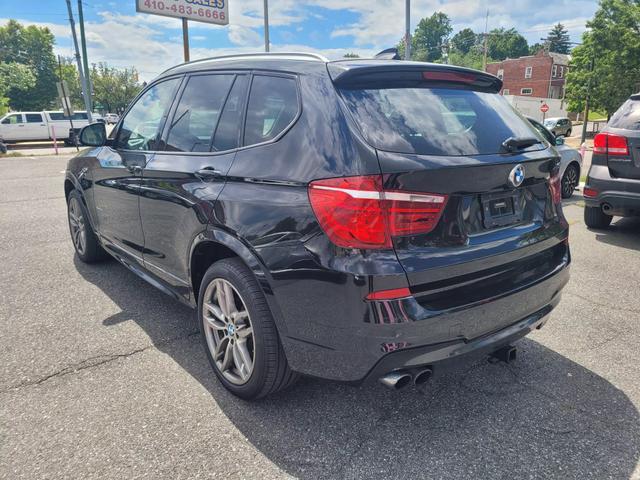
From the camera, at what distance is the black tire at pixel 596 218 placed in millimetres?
6352

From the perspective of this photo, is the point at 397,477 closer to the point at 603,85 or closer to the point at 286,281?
the point at 286,281

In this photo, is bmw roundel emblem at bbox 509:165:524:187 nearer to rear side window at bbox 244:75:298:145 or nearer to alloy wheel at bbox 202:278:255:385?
rear side window at bbox 244:75:298:145

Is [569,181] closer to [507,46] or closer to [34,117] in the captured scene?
[34,117]

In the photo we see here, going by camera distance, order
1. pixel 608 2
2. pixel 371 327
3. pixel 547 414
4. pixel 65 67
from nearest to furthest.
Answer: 1. pixel 371 327
2. pixel 547 414
3. pixel 608 2
4. pixel 65 67

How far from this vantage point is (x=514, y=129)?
2605mm

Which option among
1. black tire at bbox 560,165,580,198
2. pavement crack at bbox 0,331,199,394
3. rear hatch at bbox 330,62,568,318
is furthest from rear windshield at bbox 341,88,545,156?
black tire at bbox 560,165,580,198

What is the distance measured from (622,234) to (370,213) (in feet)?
19.1

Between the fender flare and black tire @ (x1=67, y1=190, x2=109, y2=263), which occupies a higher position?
the fender flare

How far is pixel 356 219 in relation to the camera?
1.95 m

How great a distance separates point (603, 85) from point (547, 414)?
42.1 metres

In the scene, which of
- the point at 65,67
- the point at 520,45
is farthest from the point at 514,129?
the point at 520,45

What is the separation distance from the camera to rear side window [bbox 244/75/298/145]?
2.38 m

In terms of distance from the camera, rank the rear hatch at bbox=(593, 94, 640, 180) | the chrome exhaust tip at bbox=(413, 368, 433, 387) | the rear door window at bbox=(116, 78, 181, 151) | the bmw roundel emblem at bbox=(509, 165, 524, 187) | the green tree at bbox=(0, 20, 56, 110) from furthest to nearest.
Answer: the green tree at bbox=(0, 20, 56, 110), the rear hatch at bbox=(593, 94, 640, 180), the rear door window at bbox=(116, 78, 181, 151), the bmw roundel emblem at bbox=(509, 165, 524, 187), the chrome exhaust tip at bbox=(413, 368, 433, 387)

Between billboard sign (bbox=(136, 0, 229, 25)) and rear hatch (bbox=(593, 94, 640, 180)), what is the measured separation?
838 inches
